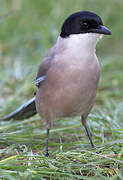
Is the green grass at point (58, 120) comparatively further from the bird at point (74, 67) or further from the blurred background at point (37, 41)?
the bird at point (74, 67)

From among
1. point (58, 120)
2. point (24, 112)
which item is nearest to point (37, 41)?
point (58, 120)

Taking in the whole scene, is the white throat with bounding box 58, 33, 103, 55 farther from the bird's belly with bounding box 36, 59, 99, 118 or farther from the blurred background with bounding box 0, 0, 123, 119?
the blurred background with bounding box 0, 0, 123, 119

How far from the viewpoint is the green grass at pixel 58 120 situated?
10.6ft

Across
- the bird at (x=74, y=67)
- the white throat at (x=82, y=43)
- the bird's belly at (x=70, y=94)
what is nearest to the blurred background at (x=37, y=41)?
the bird's belly at (x=70, y=94)

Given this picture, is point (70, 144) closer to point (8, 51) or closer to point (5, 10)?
point (8, 51)

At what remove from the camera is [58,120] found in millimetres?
4887

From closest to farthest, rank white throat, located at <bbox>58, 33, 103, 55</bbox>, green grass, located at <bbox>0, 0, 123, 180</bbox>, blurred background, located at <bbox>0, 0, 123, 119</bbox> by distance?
1. green grass, located at <bbox>0, 0, 123, 180</bbox>
2. white throat, located at <bbox>58, 33, 103, 55</bbox>
3. blurred background, located at <bbox>0, 0, 123, 119</bbox>

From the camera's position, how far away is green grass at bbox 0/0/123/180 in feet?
10.6

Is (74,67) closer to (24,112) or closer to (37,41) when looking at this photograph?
(24,112)

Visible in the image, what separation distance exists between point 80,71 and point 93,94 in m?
0.33

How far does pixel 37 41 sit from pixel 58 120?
11.1ft

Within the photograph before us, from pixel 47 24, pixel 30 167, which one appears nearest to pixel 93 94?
pixel 30 167

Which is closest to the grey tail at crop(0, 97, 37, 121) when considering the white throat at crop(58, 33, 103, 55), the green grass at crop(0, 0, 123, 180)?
the green grass at crop(0, 0, 123, 180)

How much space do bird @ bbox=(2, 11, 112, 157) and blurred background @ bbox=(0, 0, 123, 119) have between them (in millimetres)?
1767
